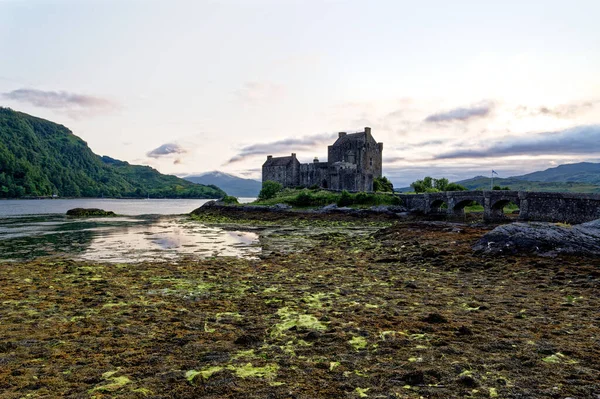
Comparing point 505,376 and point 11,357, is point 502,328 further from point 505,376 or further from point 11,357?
point 11,357

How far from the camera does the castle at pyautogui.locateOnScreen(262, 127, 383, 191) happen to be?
89.9 m

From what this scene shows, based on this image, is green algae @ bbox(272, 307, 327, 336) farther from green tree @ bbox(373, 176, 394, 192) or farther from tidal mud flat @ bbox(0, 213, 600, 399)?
green tree @ bbox(373, 176, 394, 192)

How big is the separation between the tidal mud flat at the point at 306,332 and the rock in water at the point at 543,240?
102cm

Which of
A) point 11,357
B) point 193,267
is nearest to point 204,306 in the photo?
point 11,357

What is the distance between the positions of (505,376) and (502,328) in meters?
2.99

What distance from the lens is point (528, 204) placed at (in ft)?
149

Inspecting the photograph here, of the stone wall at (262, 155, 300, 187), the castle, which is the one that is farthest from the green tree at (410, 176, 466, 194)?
the stone wall at (262, 155, 300, 187)

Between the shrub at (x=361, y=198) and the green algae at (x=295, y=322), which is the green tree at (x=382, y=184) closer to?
the shrub at (x=361, y=198)

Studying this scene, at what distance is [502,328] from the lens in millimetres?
9266

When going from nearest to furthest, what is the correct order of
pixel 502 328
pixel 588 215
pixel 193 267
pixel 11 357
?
pixel 11 357 → pixel 502 328 → pixel 193 267 → pixel 588 215

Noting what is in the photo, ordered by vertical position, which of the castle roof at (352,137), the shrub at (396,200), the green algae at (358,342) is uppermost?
the castle roof at (352,137)

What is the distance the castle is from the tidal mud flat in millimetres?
72071

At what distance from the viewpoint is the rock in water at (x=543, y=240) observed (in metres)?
18.7

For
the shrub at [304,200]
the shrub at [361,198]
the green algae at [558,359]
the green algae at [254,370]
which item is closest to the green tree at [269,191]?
the shrub at [304,200]
